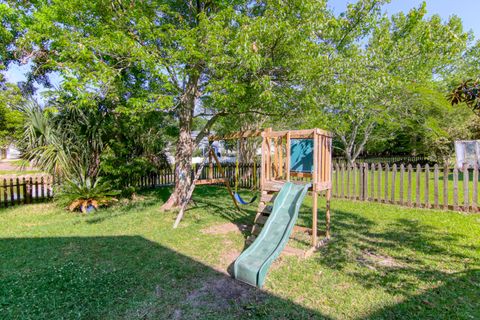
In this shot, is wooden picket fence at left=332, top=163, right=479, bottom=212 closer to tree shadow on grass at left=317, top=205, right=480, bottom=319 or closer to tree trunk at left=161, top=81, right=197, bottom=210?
tree shadow on grass at left=317, top=205, right=480, bottom=319

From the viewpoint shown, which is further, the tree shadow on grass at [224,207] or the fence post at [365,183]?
the fence post at [365,183]

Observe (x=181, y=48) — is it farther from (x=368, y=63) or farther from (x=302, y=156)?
(x=368, y=63)

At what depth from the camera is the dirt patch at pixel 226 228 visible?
17.0 feet

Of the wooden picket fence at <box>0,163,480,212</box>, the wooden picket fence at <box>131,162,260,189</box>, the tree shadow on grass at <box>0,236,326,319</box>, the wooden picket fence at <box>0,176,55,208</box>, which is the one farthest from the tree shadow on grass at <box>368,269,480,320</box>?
the wooden picket fence at <box>0,176,55,208</box>

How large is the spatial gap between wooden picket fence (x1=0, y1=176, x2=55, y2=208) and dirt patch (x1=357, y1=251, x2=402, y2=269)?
7.99 meters

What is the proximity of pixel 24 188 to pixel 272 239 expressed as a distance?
26.5ft

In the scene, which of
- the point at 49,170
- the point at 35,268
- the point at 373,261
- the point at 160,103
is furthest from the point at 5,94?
the point at 373,261

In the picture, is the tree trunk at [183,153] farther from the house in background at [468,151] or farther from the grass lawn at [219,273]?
the house in background at [468,151]

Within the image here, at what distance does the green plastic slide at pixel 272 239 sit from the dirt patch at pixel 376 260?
1.17 m

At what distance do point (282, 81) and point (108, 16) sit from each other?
4.24m

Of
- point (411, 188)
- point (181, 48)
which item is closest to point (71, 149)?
point (181, 48)

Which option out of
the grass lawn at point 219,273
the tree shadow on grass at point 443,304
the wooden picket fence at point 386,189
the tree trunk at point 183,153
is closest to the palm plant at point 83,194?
the wooden picket fence at point 386,189

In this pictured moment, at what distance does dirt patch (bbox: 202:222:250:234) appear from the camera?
17.0ft

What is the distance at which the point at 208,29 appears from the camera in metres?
4.82
